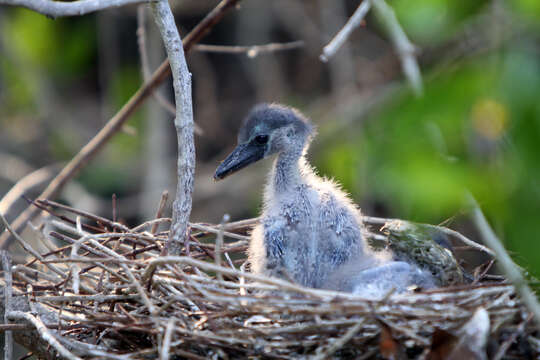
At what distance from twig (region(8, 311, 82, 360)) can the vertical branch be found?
1.65 feet

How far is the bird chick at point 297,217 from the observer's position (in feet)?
8.56

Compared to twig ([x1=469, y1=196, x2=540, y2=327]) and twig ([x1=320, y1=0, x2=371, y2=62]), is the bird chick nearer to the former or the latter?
twig ([x1=320, y1=0, x2=371, y2=62])

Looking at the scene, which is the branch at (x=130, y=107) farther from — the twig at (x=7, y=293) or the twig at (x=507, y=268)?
the twig at (x=507, y=268)

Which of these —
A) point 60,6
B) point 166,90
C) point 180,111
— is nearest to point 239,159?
point 180,111

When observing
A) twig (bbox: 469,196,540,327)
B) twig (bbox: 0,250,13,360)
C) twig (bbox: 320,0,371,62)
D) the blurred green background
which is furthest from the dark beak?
twig (bbox: 469,196,540,327)

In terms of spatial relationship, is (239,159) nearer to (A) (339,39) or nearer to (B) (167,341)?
(A) (339,39)

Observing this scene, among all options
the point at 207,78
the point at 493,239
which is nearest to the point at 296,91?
the point at 207,78

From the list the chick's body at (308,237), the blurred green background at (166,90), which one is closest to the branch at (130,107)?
the blurred green background at (166,90)

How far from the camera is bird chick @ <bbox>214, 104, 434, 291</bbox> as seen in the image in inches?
103

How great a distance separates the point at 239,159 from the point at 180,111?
0.61 metres

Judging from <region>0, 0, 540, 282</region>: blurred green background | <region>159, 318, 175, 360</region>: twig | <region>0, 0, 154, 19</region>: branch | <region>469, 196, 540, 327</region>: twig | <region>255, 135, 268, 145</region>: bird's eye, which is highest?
<region>0, 0, 540, 282</region>: blurred green background

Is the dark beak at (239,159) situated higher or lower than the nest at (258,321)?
higher

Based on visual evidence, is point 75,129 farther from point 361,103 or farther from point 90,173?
point 361,103

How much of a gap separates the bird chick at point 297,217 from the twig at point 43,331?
2.63ft
